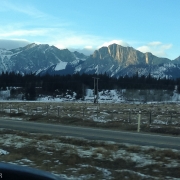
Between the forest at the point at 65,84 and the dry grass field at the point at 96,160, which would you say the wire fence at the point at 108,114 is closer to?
the dry grass field at the point at 96,160

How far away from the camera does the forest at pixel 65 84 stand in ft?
405

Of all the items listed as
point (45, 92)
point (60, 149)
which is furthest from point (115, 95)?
point (60, 149)

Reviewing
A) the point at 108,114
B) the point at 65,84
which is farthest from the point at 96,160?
the point at 65,84

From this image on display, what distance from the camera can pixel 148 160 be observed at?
413 inches

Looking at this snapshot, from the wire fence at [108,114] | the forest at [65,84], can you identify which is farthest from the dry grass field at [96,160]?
the forest at [65,84]

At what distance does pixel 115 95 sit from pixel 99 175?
396ft

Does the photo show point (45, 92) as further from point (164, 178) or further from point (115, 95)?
point (164, 178)

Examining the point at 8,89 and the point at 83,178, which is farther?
the point at 8,89

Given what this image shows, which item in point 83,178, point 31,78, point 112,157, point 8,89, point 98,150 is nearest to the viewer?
point 83,178

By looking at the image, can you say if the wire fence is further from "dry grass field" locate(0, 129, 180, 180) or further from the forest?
the forest

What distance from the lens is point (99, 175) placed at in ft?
27.8

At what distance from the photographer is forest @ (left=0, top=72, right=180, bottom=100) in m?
124

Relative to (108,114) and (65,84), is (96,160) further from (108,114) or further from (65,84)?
(65,84)

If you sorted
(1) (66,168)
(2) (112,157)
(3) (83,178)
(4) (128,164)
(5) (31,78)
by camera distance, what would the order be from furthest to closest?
(5) (31,78) → (2) (112,157) → (4) (128,164) → (1) (66,168) → (3) (83,178)
